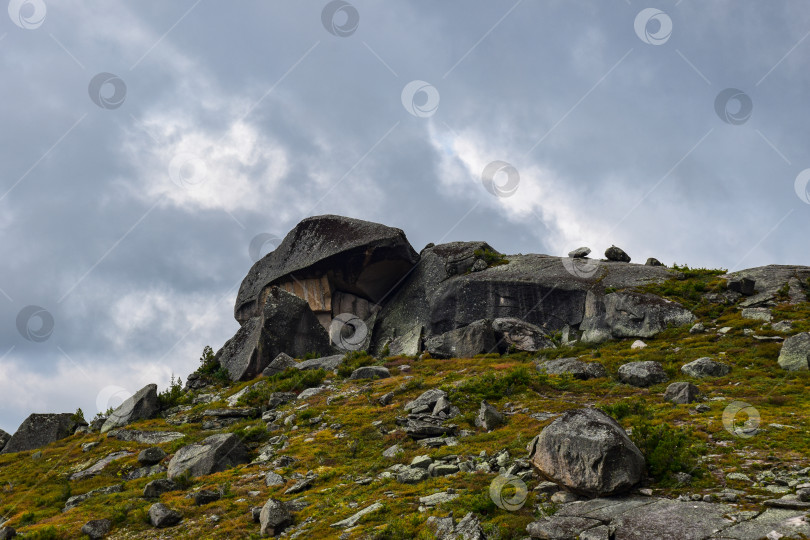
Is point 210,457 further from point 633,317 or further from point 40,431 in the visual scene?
point 633,317

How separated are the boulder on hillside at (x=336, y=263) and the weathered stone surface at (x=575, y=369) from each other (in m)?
23.5

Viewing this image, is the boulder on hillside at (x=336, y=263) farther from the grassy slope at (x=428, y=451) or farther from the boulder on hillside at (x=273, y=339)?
the grassy slope at (x=428, y=451)

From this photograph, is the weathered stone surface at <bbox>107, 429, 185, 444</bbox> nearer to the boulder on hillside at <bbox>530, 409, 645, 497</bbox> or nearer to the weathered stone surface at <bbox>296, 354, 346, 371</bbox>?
the weathered stone surface at <bbox>296, 354, 346, 371</bbox>

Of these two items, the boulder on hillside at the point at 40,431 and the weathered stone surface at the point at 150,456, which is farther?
the boulder on hillside at the point at 40,431

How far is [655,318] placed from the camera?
105 feet

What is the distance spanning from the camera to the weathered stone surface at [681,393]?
1736 cm

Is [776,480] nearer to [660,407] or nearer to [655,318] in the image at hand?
[660,407]

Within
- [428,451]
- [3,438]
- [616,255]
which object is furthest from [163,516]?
[616,255]

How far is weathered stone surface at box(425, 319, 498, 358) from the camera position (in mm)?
33562

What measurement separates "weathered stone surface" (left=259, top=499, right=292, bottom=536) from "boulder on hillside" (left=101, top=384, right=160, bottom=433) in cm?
2039

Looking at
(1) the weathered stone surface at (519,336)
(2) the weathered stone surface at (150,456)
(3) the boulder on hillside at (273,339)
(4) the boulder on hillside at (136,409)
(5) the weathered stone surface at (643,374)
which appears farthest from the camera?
(3) the boulder on hillside at (273,339)

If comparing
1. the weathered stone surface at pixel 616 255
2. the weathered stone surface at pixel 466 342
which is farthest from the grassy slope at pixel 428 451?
the weathered stone surface at pixel 616 255

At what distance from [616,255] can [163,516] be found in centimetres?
3895

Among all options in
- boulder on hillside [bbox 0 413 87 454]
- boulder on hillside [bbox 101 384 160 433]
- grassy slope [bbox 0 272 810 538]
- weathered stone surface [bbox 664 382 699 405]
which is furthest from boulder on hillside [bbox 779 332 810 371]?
boulder on hillside [bbox 0 413 87 454]
